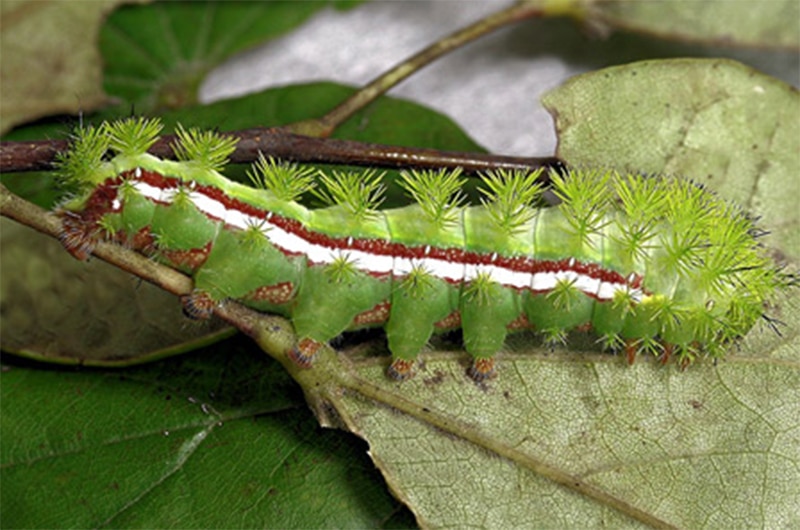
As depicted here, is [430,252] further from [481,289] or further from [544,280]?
[544,280]

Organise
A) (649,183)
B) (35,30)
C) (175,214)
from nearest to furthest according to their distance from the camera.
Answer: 1. (175,214)
2. (649,183)
3. (35,30)

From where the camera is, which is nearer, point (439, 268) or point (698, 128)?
point (439, 268)

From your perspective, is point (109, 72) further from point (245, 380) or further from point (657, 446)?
point (657, 446)

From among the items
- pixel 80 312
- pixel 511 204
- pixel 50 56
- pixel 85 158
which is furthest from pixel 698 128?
pixel 50 56

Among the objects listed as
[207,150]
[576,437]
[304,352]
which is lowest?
[576,437]

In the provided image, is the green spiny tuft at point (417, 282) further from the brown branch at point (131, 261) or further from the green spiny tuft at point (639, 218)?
the green spiny tuft at point (639, 218)

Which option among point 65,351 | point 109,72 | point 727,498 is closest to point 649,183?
Result: point 727,498

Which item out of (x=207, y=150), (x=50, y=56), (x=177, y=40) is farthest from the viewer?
(x=177, y=40)
